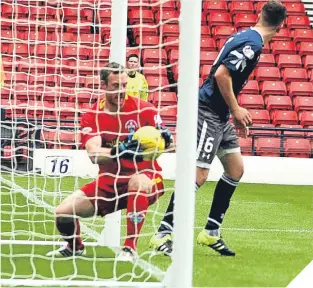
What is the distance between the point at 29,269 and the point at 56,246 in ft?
3.39

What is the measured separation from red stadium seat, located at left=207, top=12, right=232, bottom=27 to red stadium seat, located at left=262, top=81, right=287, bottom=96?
187cm

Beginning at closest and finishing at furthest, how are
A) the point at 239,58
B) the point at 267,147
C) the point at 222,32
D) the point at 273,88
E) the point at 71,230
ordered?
the point at 71,230 → the point at 239,58 → the point at 267,147 → the point at 273,88 → the point at 222,32

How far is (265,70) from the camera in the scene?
56.1ft

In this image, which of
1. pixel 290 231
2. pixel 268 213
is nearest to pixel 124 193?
pixel 290 231

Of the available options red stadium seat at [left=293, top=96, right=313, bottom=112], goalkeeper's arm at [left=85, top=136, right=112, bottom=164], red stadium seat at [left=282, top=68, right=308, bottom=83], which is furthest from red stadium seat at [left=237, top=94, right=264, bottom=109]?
goalkeeper's arm at [left=85, top=136, right=112, bottom=164]

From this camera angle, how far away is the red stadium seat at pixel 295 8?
61.2 ft

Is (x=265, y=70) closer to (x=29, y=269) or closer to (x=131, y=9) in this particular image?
(x=131, y=9)

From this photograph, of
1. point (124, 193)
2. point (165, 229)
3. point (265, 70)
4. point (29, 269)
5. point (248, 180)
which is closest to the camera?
point (29, 269)

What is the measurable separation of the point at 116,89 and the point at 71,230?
36.2 inches

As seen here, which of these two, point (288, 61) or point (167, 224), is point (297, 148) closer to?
point (288, 61)

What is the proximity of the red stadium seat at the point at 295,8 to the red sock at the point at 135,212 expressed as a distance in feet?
43.2

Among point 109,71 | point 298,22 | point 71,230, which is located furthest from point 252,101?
point 109,71

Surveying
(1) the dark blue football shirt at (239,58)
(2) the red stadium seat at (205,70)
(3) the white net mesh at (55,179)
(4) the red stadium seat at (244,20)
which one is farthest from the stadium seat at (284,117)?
(1) the dark blue football shirt at (239,58)

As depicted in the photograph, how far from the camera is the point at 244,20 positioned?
1800cm
